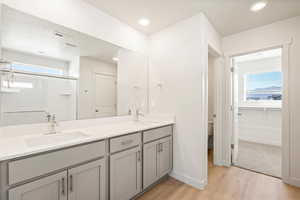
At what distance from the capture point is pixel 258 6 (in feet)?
6.02

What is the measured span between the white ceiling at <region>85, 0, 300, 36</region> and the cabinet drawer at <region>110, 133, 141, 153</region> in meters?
1.67

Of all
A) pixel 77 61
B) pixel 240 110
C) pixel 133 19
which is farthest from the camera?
pixel 240 110

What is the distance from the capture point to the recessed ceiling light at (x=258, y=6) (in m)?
1.78

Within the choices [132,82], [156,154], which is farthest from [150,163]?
[132,82]

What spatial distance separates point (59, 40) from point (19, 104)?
81cm

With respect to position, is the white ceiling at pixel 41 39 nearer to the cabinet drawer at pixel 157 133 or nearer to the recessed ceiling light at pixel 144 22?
the recessed ceiling light at pixel 144 22

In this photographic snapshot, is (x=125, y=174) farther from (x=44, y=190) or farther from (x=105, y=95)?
(x=105, y=95)

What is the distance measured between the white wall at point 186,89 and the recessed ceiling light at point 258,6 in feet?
1.82

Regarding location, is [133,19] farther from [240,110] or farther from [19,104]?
[240,110]

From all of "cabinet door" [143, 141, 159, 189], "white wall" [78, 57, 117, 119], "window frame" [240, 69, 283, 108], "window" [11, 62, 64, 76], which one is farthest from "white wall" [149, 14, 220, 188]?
"window frame" [240, 69, 283, 108]

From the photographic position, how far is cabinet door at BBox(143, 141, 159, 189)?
179 centimetres

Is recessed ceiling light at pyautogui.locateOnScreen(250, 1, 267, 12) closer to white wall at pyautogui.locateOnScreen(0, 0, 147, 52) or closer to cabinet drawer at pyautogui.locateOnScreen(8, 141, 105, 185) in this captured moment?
white wall at pyautogui.locateOnScreen(0, 0, 147, 52)

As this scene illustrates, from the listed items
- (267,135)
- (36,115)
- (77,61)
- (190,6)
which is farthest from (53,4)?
(267,135)

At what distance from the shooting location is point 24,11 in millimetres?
1352
